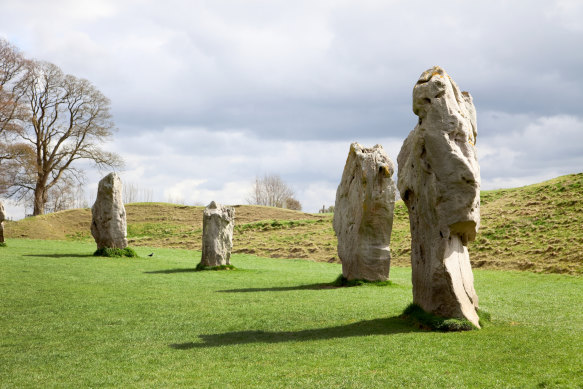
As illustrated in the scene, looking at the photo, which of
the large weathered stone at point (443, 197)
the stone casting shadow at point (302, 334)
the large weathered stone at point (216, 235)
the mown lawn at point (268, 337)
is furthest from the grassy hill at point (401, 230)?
the stone casting shadow at point (302, 334)

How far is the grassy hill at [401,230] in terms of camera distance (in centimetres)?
2295

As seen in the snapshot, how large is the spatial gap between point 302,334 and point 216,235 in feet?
40.5

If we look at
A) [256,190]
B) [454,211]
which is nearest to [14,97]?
[256,190]

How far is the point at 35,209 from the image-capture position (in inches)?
1927

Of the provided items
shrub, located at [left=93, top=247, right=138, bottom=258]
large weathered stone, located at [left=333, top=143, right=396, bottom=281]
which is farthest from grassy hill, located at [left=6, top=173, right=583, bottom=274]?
shrub, located at [left=93, top=247, right=138, bottom=258]

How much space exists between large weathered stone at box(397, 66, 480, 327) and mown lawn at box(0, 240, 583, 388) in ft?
2.39

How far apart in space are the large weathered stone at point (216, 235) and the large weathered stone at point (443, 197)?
12.2m

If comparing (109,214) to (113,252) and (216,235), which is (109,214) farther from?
(216,235)

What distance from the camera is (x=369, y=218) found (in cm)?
1566

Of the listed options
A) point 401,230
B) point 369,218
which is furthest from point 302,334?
point 401,230

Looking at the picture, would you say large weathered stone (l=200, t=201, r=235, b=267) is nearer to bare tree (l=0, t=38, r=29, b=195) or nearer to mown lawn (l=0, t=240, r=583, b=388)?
mown lawn (l=0, t=240, r=583, b=388)

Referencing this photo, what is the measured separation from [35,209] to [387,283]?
4234 cm

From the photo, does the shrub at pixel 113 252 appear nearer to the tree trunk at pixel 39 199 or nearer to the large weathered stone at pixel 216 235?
the large weathered stone at pixel 216 235

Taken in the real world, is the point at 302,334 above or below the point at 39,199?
below
